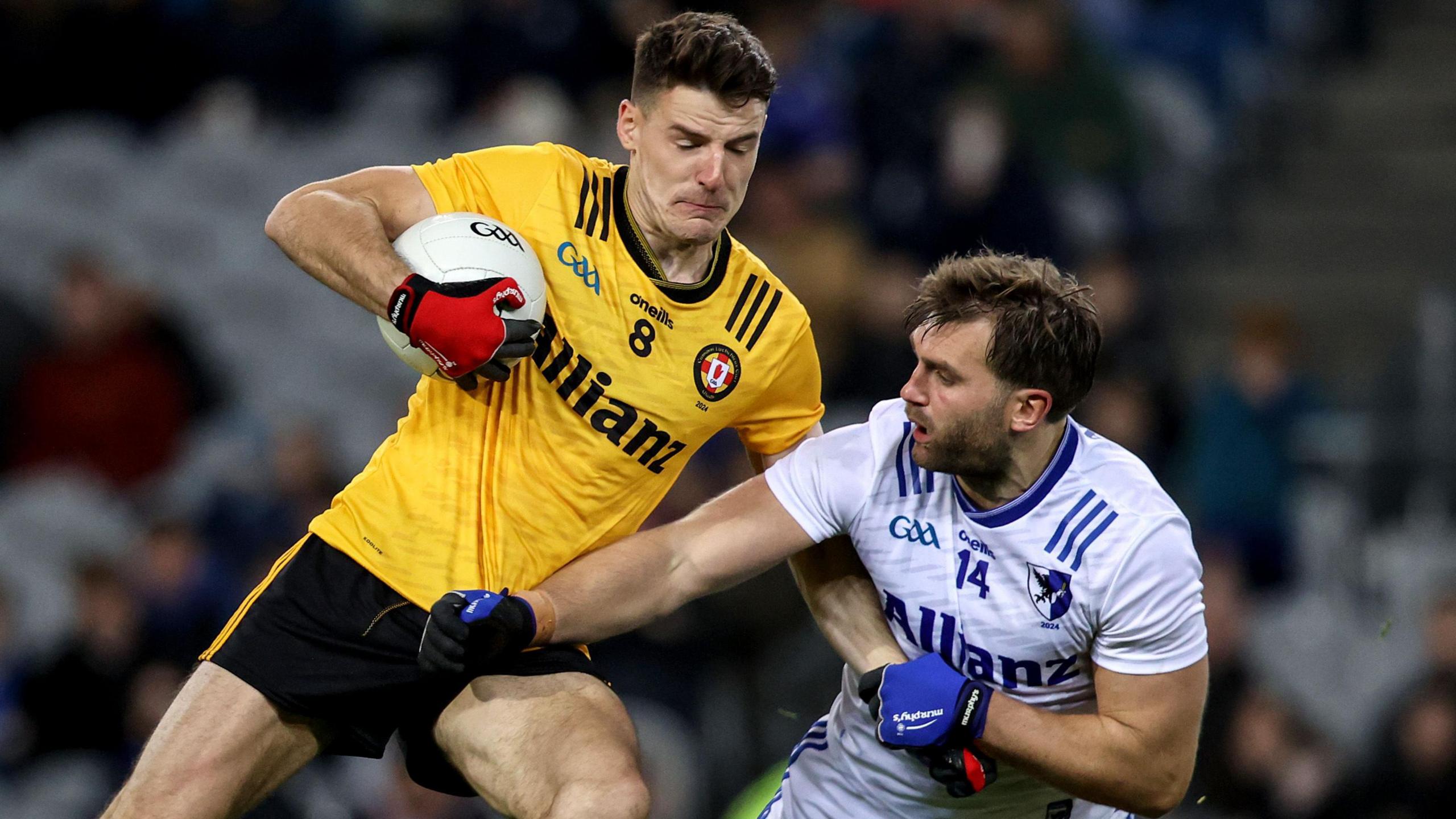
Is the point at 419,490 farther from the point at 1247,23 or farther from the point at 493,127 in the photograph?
the point at 1247,23

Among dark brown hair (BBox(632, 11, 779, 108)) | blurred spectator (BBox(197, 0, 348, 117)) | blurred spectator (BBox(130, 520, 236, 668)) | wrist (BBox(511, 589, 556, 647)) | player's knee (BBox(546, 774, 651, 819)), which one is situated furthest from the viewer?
blurred spectator (BBox(197, 0, 348, 117))

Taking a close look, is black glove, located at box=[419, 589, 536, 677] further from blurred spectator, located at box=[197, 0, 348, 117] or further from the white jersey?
blurred spectator, located at box=[197, 0, 348, 117]

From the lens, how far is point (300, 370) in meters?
9.81

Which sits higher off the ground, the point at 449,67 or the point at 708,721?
the point at 449,67

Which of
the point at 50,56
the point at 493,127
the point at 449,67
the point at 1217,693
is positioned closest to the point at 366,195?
the point at 1217,693

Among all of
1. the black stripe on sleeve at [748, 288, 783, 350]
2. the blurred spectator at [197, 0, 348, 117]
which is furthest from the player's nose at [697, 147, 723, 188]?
the blurred spectator at [197, 0, 348, 117]

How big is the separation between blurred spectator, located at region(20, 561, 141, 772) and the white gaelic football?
445 centimetres

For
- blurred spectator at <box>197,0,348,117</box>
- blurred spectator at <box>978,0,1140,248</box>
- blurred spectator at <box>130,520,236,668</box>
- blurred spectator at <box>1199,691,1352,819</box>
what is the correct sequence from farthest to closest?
blurred spectator at <box>197,0,348,117</box>, blurred spectator at <box>978,0,1140,248</box>, blurred spectator at <box>130,520,236,668</box>, blurred spectator at <box>1199,691,1352,819</box>

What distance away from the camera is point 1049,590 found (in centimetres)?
409

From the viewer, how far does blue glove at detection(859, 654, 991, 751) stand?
394cm

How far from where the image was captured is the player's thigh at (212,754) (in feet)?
13.1

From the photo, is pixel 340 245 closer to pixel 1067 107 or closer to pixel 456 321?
pixel 456 321

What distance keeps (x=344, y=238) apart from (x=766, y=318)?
3.41ft

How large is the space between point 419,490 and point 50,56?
7972 mm
